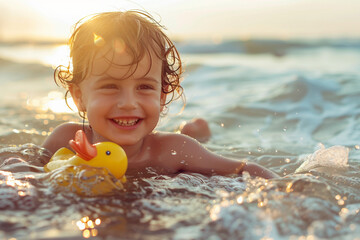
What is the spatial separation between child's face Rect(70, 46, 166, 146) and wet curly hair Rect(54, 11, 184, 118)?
61mm

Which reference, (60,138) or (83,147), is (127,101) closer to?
(83,147)

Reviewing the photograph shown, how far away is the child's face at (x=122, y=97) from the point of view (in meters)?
2.99

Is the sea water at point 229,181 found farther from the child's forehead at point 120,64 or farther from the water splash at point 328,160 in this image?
the child's forehead at point 120,64

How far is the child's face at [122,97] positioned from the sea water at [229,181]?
332 mm

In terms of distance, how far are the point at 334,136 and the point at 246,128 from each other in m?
1.00

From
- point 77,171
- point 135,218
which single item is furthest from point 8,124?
point 135,218

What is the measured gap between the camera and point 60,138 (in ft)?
12.3

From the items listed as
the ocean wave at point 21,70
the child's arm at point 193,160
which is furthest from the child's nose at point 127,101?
the ocean wave at point 21,70

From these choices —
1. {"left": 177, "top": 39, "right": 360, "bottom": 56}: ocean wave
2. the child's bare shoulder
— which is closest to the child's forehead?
the child's bare shoulder

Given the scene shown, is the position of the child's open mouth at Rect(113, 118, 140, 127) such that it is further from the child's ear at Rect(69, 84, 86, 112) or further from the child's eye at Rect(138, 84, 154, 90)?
the child's ear at Rect(69, 84, 86, 112)

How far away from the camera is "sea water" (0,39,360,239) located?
2.07m

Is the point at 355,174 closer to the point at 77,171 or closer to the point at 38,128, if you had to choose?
the point at 77,171

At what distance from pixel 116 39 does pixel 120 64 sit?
22cm

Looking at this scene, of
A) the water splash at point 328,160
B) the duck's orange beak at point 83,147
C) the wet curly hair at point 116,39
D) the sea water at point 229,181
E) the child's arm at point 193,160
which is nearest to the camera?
the sea water at point 229,181
